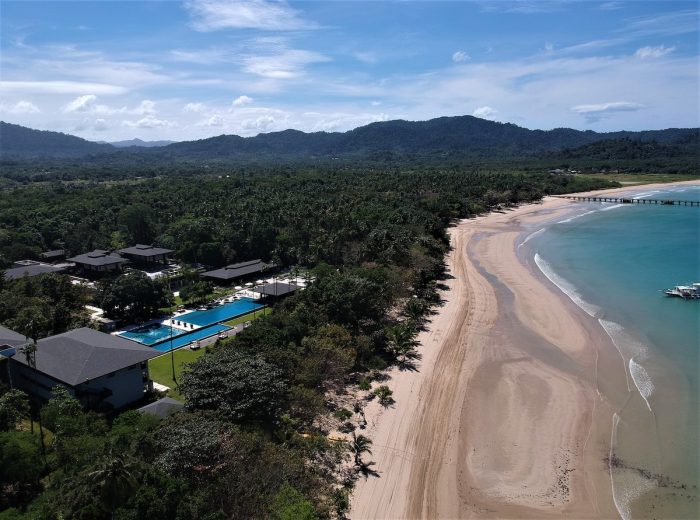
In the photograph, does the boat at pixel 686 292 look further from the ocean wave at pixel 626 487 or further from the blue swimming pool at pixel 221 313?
the blue swimming pool at pixel 221 313

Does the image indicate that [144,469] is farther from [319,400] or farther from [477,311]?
[477,311]

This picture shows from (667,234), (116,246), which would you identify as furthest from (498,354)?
(667,234)

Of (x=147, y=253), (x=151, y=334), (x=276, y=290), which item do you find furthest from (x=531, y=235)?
(x=151, y=334)

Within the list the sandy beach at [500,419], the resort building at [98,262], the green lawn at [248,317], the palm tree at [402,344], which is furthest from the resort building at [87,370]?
the resort building at [98,262]

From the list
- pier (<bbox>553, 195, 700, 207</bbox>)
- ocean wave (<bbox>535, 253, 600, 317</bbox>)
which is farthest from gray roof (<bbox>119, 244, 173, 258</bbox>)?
pier (<bbox>553, 195, 700, 207</bbox>)

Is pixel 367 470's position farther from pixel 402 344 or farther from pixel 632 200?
pixel 632 200

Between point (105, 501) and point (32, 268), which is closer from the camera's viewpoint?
point (105, 501)

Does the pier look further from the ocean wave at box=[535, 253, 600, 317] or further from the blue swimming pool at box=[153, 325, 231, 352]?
the blue swimming pool at box=[153, 325, 231, 352]
